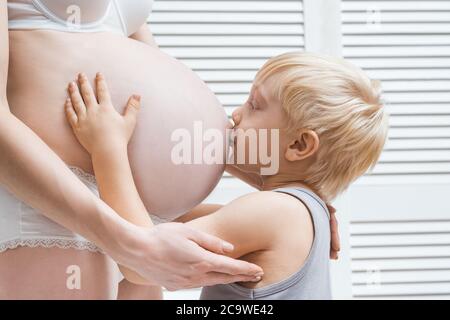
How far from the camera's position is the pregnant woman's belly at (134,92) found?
965 mm

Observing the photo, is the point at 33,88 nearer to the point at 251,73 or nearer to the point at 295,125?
the point at 295,125

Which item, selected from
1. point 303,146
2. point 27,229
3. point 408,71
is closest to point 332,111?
point 303,146

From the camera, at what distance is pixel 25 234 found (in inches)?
37.7

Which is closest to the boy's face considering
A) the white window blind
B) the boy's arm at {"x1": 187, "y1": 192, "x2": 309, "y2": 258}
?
the boy's arm at {"x1": 187, "y1": 192, "x2": 309, "y2": 258}

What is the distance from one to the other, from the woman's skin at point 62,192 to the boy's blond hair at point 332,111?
0.93 ft

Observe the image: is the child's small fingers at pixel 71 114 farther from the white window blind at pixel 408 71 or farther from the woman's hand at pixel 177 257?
the white window blind at pixel 408 71

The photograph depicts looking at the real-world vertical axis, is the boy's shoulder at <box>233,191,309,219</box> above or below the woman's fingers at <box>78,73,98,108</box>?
below

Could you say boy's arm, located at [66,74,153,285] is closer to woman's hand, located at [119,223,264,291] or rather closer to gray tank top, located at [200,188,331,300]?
woman's hand, located at [119,223,264,291]

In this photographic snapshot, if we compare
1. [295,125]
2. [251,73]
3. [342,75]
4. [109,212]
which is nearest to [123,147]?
[109,212]

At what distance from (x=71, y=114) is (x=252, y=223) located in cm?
35

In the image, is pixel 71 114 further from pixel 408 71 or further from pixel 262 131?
pixel 408 71

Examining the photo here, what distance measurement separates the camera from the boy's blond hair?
115cm

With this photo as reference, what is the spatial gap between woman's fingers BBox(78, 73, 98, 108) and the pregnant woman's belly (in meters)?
0.01

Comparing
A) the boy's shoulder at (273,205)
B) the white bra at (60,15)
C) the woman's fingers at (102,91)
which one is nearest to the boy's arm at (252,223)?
the boy's shoulder at (273,205)
